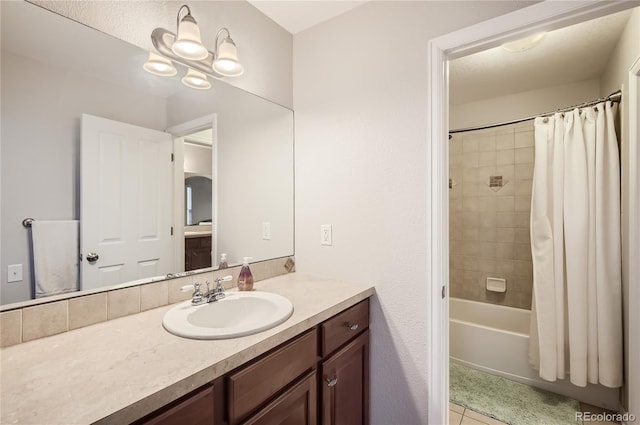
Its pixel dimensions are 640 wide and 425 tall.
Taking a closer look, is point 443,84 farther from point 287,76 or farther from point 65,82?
point 65,82

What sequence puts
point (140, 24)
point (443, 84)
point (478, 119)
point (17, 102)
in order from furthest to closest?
point (478, 119), point (443, 84), point (140, 24), point (17, 102)

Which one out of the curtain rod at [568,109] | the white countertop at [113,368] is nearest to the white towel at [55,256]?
the white countertop at [113,368]

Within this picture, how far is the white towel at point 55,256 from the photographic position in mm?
916

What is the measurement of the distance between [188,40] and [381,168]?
3.36 feet

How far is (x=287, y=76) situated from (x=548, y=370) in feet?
8.41

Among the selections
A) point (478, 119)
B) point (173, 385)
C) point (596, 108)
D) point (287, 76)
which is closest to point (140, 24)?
point (287, 76)

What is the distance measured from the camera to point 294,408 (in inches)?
39.7

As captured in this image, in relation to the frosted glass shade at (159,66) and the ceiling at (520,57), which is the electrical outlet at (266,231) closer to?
the frosted glass shade at (159,66)

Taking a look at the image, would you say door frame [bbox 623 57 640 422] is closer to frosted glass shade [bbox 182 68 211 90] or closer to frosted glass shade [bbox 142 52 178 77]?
frosted glass shade [bbox 182 68 211 90]

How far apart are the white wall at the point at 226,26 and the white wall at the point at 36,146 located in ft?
0.73

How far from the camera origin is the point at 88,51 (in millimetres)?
1021

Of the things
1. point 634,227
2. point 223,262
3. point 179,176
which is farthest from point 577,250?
point 179,176

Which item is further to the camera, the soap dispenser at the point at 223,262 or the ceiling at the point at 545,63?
the ceiling at the point at 545,63

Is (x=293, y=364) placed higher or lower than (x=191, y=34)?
lower
